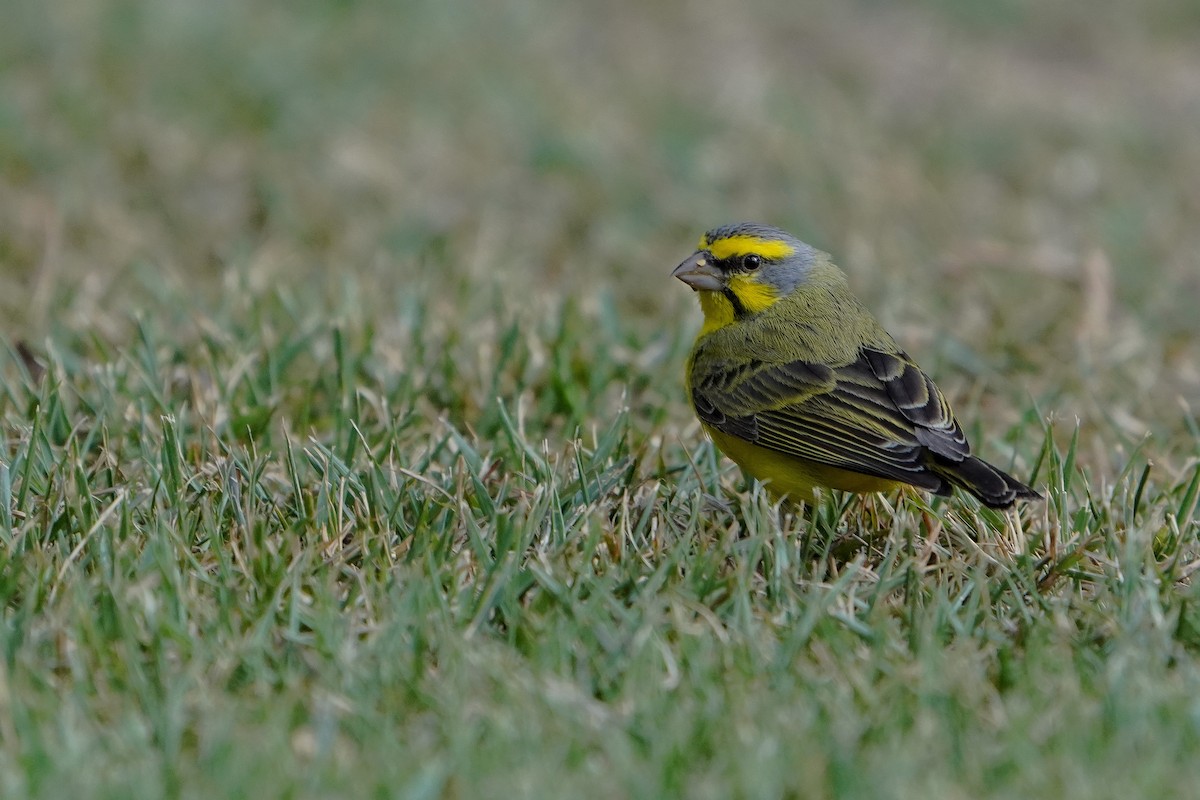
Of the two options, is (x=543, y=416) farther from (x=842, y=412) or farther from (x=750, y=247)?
(x=842, y=412)

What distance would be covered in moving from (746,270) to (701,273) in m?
0.14

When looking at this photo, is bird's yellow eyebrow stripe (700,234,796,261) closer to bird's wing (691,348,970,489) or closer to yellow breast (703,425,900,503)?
bird's wing (691,348,970,489)

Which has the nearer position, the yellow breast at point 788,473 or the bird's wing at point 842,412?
the bird's wing at point 842,412

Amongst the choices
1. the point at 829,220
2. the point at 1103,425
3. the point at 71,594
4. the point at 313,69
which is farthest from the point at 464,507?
the point at 313,69

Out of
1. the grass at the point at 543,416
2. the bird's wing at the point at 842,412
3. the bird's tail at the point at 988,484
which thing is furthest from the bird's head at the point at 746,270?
the bird's tail at the point at 988,484

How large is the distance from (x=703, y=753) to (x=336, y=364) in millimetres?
2592

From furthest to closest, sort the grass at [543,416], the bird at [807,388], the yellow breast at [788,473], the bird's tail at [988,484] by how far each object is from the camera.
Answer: the yellow breast at [788,473] → the bird at [807,388] → the bird's tail at [988,484] → the grass at [543,416]

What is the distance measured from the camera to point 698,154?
7.89 meters

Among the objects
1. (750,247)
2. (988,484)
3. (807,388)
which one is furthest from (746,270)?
(988,484)

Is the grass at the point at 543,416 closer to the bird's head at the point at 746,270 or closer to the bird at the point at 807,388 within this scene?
the bird at the point at 807,388

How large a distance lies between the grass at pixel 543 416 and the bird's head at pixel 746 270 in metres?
0.48

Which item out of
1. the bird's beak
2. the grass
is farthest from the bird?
the grass

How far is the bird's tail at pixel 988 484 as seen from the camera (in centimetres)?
367

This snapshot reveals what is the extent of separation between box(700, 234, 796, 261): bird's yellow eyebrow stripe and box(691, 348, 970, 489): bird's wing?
0.41 m
